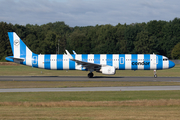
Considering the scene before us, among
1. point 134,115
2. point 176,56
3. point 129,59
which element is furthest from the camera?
point 176,56

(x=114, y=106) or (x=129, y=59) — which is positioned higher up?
(x=129, y=59)

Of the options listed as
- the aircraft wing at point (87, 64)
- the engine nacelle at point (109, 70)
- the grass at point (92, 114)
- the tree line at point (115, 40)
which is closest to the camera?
the grass at point (92, 114)

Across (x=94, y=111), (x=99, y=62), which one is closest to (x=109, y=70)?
(x=99, y=62)

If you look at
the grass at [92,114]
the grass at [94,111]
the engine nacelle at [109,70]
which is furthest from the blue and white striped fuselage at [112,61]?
the grass at [92,114]

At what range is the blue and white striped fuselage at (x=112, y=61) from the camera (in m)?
43.1

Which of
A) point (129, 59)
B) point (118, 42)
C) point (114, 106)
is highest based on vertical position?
point (118, 42)

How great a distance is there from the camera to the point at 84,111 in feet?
50.8

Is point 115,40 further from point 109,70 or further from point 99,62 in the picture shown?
point 109,70

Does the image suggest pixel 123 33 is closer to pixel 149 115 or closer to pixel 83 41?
pixel 83 41

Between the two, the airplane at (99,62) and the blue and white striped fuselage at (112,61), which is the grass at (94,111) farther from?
the blue and white striped fuselage at (112,61)

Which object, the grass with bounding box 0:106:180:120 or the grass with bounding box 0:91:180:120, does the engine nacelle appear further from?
the grass with bounding box 0:106:180:120

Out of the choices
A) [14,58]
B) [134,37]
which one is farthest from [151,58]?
[134,37]

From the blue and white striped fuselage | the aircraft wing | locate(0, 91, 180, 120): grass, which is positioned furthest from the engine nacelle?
locate(0, 91, 180, 120): grass

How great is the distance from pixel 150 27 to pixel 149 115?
367ft
